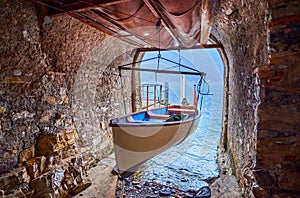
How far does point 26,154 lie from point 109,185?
1244 millimetres

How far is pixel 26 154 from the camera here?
217cm

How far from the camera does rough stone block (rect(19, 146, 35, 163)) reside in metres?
2.10

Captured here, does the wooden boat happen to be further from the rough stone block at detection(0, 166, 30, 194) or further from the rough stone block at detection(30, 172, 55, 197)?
the rough stone block at detection(0, 166, 30, 194)

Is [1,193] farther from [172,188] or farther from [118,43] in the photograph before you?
[118,43]

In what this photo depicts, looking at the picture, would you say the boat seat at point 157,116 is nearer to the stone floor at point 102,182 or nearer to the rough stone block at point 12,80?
the stone floor at point 102,182

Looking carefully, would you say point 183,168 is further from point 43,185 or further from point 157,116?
point 43,185

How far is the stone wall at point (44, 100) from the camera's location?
1.98m

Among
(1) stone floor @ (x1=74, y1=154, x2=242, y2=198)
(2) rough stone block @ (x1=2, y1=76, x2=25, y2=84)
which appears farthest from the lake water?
(2) rough stone block @ (x1=2, y1=76, x2=25, y2=84)

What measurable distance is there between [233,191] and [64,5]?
286 centimetres

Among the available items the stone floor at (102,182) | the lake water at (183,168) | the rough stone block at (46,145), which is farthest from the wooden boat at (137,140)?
the rough stone block at (46,145)

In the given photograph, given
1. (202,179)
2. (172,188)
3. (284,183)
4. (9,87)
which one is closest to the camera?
(284,183)

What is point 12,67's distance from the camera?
2.03 metres

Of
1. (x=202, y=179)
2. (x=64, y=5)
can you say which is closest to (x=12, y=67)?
(x=64, y=5)

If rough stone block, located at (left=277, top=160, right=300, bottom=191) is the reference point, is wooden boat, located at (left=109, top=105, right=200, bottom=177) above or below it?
below
